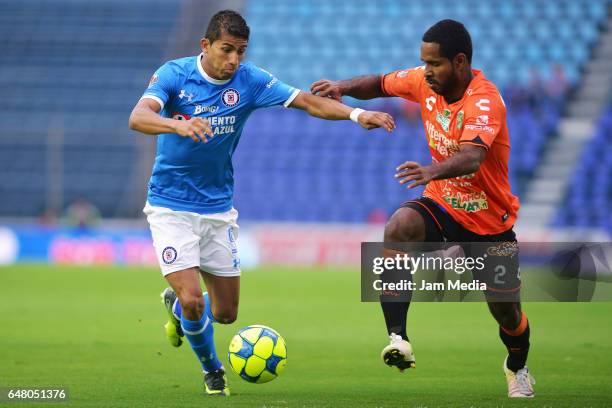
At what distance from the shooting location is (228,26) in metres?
7.41

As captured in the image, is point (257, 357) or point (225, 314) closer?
point (257, 357)

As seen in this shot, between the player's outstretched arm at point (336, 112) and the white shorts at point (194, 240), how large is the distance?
3.45 feet

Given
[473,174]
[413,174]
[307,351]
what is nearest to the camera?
[413,174]

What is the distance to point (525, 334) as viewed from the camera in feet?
25.5

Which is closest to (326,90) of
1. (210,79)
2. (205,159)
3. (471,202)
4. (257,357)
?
(210,79)

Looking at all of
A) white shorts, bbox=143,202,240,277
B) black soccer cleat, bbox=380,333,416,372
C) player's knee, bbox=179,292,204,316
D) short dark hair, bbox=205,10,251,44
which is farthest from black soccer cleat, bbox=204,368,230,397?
short dark hair, bbox=205,10,251,44

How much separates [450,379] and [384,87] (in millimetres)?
2511

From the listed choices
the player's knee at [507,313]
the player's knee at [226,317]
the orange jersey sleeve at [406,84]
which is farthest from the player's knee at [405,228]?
the player's knee at [226,317]

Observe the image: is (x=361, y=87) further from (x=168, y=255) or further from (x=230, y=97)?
(x=168, y=255)

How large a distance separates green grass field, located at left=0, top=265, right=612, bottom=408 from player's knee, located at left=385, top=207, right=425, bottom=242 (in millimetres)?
1146

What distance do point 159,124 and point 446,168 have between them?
1924 millimetres

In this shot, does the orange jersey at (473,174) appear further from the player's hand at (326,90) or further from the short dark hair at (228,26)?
the short dark hair at (228,26)

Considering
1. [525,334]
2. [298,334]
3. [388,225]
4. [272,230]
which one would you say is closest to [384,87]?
[388,225]

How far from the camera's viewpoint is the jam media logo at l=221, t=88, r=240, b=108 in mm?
7742
